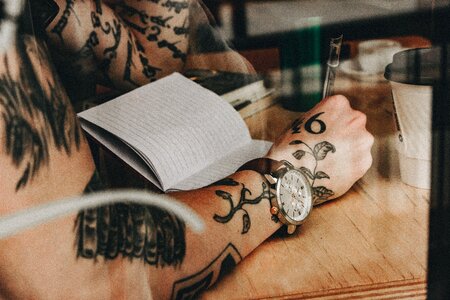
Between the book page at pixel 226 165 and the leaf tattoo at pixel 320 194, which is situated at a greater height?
the book page at pixel 226 165

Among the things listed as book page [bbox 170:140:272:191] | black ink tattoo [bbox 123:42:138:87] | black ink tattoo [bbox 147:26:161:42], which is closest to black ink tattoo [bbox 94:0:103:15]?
black ink tattoo [bbox 123:42:138:87]

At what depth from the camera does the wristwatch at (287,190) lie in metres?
0.80

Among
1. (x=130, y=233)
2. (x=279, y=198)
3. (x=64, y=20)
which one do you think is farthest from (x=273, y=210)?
(x=64, y=20)

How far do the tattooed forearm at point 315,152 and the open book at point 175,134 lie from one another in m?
0.07

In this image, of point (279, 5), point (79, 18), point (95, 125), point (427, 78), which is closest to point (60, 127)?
point (95, 125)

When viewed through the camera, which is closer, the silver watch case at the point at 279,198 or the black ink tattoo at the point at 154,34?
the silver watch case at the point at 279,198

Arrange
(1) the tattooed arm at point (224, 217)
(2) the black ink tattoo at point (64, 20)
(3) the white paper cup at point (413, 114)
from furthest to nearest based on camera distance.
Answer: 1. (2) the black ink tattoo at point (64, 20)
2. (3) the white paper cup at point (413, 114)
3. (1) the tattooed arm at point (224, 217)

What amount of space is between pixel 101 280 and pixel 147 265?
A: 65mm

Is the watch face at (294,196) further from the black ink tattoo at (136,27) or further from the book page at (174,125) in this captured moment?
the black ink tattoo at (136,27)

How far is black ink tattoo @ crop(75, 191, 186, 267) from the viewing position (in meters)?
0.61

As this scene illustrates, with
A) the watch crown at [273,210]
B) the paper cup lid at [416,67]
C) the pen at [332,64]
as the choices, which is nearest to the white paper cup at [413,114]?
the paper cup lid at [416,67]

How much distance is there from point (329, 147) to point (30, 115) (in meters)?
0.52

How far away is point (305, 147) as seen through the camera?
36.6 inches

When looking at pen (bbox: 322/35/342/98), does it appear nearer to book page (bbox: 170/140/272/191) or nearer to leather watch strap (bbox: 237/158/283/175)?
book page (bbox: 170/140/272/191)
